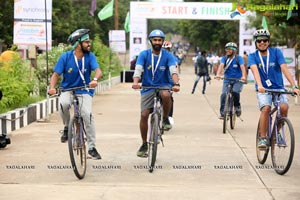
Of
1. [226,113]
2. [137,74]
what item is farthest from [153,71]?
[226,113]

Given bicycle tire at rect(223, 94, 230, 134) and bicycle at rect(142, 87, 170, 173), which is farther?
bicycle tire at rect(223, 94, 230, 134)

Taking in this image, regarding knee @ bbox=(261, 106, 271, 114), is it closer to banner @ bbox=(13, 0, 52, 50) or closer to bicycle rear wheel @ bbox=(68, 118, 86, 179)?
bicycle rear wheel @ bbox=(68, 118, 86, 179)

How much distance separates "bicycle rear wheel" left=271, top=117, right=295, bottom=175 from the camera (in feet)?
26.1

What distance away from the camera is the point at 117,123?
47.2ft

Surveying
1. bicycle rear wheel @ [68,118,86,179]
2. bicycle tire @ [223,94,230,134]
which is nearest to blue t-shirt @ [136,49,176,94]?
bicycle rear wheel @ [68,118,86,179]

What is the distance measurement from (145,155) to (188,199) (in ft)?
8.09

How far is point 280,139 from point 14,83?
23.8 feet

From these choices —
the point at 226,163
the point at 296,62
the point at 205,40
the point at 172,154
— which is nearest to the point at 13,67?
the point at 172,154

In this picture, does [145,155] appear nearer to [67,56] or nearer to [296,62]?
[67,56]

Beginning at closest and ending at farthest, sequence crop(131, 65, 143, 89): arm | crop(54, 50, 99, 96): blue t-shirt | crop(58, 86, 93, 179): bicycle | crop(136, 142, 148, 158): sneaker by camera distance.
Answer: crop(58, 86, 93, 179): bicycle → crop(54, 50, 99, 96): blue t-shirt → crop(131, 65, 143, 89): arm → crop(136, 142, 148, 158): sneaker

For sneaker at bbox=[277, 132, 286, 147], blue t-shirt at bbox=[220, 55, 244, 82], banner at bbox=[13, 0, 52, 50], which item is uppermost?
banner at bbox=[13, 0, 52, 50]

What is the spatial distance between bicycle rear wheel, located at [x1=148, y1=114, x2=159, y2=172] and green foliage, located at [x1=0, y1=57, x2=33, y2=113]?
207 inches

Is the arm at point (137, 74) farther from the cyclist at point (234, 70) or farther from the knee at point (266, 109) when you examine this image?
the cyclist at point (234, 70)

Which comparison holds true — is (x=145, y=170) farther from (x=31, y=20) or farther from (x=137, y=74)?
(x=31, y=20)
